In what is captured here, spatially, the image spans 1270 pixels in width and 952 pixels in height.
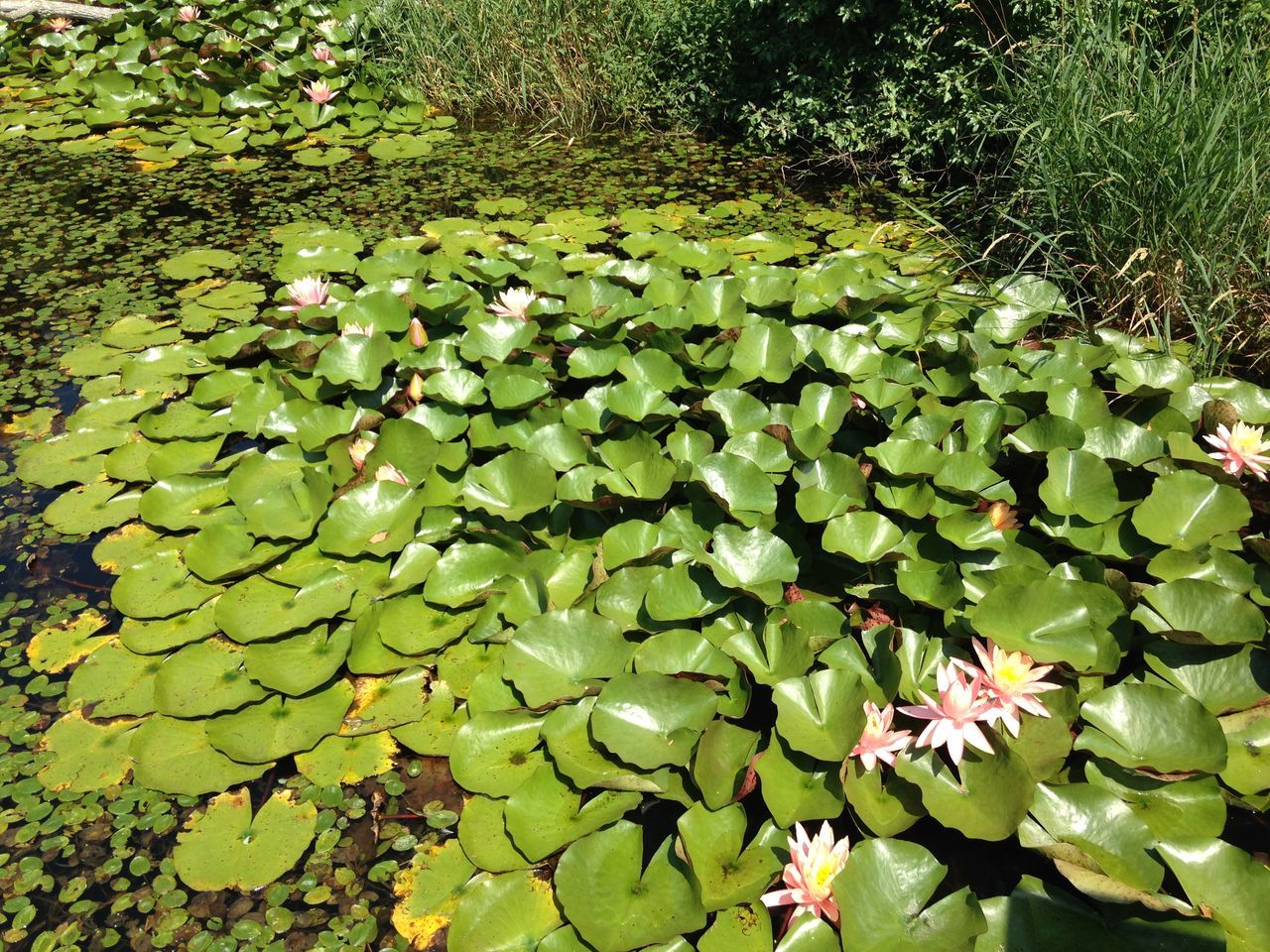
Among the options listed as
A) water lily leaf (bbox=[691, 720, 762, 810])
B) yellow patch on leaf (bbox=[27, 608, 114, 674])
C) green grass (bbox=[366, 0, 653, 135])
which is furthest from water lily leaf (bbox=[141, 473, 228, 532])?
green grass (bbox=[366, 0, 653, 135])

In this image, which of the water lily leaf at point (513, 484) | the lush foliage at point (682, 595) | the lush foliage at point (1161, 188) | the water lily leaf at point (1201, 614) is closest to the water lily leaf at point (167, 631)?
the lush foliage at point (682, 595)

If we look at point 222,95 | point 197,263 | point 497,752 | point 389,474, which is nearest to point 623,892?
point 497,752

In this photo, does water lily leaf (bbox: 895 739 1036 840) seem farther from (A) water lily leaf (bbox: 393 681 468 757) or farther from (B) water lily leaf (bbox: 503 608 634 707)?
(A) water lily leaf (bbox: 393 681 468 757)

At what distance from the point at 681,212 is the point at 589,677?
3.08 meters

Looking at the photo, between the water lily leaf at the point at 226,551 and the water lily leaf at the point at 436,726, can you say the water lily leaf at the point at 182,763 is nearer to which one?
the water lily leaf at the point at 436,726

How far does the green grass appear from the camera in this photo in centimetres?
550

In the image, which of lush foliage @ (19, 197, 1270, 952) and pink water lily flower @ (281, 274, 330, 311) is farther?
pink water lily flower @ (281, 274, 330, 311)

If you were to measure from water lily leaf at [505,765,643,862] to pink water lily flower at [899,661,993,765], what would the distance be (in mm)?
589

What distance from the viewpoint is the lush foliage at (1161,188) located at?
9.04ft

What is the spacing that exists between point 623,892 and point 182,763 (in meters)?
1.03

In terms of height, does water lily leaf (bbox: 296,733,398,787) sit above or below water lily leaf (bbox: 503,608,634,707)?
below

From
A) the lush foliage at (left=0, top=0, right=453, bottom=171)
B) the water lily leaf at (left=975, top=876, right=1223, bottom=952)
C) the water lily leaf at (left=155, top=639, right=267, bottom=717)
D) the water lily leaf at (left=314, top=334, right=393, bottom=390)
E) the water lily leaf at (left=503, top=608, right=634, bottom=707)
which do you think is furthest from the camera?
the lush foliage at (left=0, top=0, right=453, bottom=171)

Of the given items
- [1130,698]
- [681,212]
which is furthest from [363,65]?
[1130,698]

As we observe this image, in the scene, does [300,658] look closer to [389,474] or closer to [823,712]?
[389,474]
